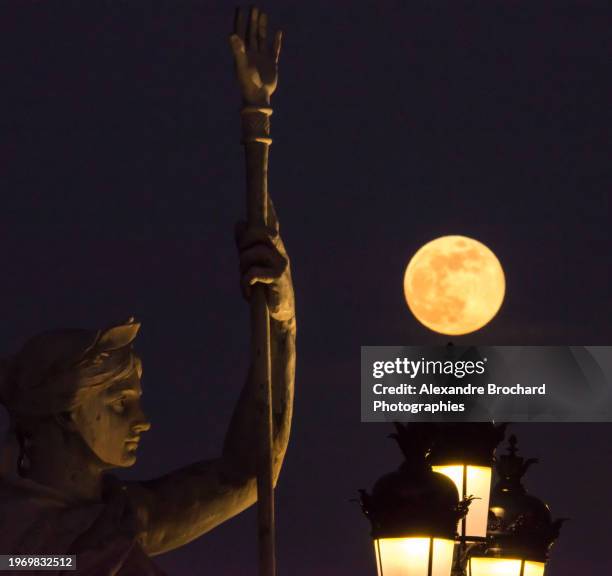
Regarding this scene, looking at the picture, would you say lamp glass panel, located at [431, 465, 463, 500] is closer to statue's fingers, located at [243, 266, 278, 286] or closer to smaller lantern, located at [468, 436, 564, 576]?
smaller lantern, located at [468, 436, 564, 576]

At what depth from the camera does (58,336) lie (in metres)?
9.89

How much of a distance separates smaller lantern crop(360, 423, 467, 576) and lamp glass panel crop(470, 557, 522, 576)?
4.37 ft

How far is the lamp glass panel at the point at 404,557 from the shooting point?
15.9 metres

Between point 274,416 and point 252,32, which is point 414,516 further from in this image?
point 252,32

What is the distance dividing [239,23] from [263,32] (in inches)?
4.6

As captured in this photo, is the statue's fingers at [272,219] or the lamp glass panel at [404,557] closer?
the statue's fingers at [272,219]

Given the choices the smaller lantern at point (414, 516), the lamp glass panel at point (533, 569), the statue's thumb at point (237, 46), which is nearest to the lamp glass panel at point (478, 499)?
the smaller lantern at point (414, 516)

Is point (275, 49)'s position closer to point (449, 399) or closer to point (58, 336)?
point (58, 336)

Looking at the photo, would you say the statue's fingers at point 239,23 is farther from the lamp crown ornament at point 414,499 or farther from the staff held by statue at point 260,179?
the lamp crown ornament at point 414,499

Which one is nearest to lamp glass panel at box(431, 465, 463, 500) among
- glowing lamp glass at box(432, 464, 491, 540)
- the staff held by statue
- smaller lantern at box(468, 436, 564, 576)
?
glowing lamp glass at box(432, 464, 491, 540)

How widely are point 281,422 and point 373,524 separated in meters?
5.88

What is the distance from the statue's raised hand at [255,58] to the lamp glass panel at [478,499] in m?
7.35

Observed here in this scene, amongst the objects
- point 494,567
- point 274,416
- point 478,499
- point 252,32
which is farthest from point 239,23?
point 494,567

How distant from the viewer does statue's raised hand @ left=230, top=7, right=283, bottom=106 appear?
10.5 m
